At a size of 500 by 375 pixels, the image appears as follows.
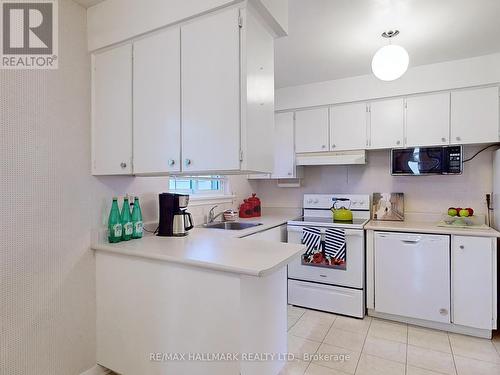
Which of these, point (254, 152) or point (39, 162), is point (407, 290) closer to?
point (254, 152)

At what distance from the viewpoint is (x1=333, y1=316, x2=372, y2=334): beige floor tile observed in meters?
2.55

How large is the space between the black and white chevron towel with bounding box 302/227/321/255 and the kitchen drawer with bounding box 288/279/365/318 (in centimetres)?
38

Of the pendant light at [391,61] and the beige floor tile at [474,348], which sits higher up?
the pendant light at [391,61]

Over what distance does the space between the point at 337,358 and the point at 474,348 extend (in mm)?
1099

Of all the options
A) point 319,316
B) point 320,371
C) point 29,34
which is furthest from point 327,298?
point 29,34

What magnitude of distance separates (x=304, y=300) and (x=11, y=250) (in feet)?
8.15

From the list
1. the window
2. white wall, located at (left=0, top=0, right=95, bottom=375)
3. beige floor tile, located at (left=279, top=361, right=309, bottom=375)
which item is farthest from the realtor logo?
beige floor tile, located at (left=279, top=361, right=309, bottom=375)

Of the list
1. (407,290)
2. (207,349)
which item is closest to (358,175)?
(407,290)

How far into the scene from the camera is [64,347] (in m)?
1.69

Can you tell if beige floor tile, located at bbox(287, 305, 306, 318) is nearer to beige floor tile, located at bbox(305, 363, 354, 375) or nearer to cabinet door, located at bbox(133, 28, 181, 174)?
beige floor tile, located at bbox(305, 363, 354, 375)

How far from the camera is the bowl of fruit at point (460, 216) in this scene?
272 cm

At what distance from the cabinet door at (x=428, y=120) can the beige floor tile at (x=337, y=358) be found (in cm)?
197

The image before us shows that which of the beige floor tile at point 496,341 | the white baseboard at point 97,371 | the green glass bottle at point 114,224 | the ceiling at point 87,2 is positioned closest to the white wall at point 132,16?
the ceiling at point 87,2

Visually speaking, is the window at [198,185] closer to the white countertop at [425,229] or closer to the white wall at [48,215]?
the white wall at [48,215]
